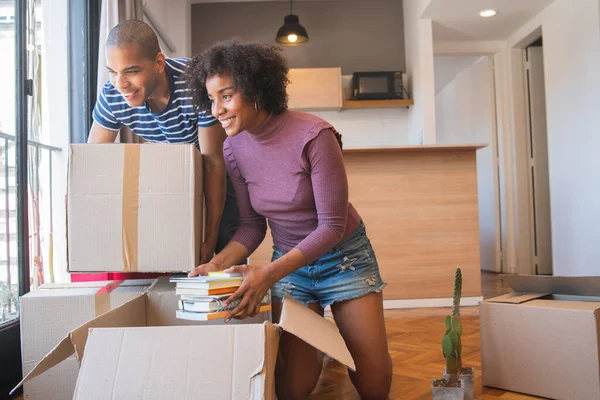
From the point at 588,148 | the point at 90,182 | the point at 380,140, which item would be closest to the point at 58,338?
the point at 90,182

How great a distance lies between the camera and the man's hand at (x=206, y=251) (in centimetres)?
147

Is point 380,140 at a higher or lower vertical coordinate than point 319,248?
higher

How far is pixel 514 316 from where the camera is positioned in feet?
5.69

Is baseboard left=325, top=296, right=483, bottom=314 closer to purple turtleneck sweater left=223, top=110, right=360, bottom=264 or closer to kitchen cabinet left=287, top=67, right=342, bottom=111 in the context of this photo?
purple turtleneck sweater left=223, top=110, right=360, bottom=264

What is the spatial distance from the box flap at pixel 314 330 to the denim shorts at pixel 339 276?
15.3 inches

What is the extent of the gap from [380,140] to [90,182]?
4.55 metres

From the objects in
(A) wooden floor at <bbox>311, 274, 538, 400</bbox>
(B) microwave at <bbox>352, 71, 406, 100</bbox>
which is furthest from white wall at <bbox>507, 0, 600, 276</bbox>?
(A) wooden floor at <bbox>311, 274, 538, 400</bbox>

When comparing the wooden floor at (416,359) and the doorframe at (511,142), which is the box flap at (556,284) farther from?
the doorframe at (511,142)

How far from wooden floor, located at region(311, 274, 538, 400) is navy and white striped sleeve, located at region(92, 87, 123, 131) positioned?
1037mm

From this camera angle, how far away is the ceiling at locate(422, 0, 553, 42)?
15.0 ft

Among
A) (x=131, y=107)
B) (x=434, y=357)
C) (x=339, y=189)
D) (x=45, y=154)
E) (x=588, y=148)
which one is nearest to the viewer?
(x=339, y=189)

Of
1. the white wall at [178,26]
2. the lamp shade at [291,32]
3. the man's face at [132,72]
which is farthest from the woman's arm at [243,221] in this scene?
the white wall at [178,26]

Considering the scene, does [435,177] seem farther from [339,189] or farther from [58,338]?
[58,338]

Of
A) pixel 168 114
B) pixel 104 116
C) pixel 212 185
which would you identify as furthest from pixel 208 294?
pixel 104 116
